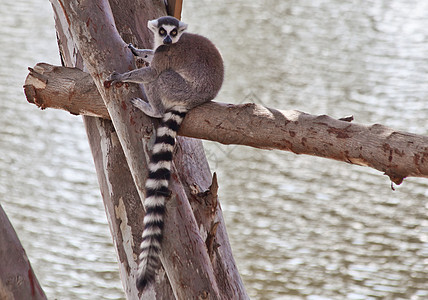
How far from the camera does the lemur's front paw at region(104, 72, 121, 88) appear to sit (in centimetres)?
303

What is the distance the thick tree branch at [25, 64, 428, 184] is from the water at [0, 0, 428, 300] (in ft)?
9.42

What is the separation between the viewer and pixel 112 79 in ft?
9.94

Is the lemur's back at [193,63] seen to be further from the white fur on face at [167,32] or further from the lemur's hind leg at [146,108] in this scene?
the lemur's hind leg at [146,108]

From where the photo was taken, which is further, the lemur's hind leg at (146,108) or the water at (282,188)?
the water at (282,188)

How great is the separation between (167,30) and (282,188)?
390cm

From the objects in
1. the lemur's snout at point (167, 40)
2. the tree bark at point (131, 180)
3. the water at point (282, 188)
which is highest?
the lemur's snout at point (167, 40)

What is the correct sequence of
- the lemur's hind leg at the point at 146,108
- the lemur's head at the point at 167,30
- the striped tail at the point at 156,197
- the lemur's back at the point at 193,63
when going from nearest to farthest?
the striped tail at the point at 156,197 < the lemur's hind leg at the point at 146,108 < the lemur's back at the point at 193,63 < the lemur's head at the point at 167,30

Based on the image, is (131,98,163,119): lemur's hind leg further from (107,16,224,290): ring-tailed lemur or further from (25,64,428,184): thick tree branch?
(25,64,428,184): thick tree branch

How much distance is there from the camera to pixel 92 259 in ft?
20.1

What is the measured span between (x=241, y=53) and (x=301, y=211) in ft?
14.4

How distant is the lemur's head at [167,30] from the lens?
11.0 ft

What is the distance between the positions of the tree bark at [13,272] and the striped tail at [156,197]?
445 mm

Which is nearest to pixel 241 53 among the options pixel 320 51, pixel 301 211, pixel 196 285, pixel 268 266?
pixel 320 51

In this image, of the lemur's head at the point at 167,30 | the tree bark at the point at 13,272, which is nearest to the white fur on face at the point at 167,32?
the lemur's head at the point at 167,30
